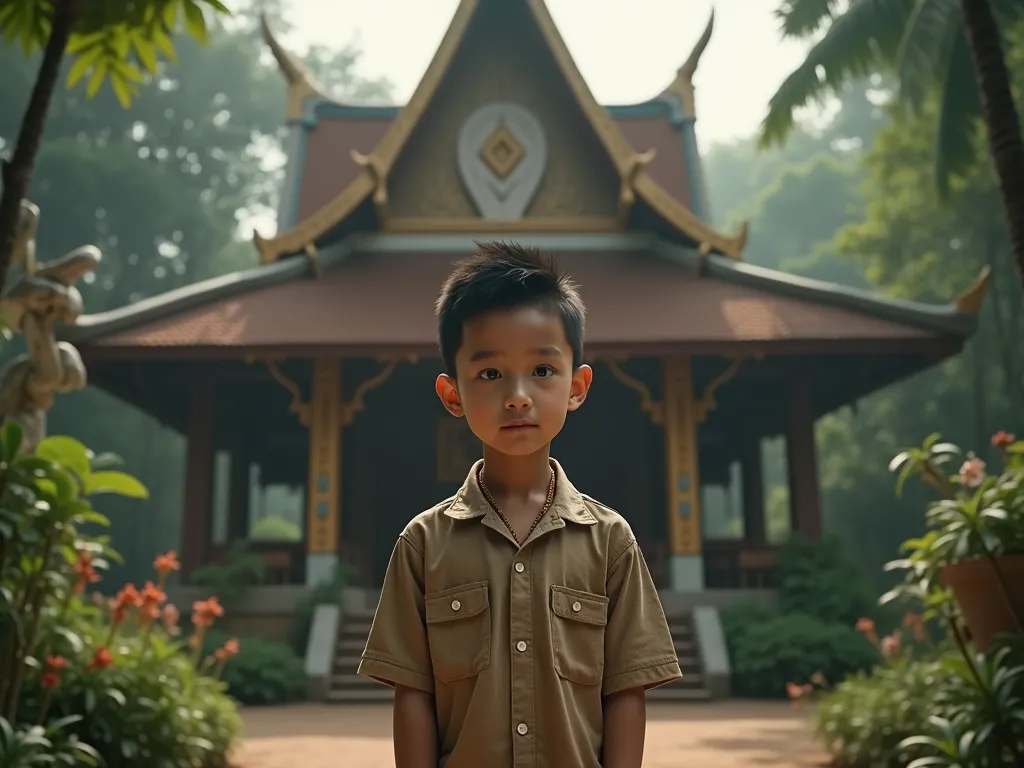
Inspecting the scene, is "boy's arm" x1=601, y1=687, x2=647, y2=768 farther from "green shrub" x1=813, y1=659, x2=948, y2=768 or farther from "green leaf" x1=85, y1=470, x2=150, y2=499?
"green shrub" x1=813, y1=659, x2=948, y2=768

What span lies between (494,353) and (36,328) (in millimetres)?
4581

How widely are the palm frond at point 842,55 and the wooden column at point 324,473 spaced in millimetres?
5665

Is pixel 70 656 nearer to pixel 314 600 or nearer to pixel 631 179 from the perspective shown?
pixel 314 600

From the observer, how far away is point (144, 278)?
3116cm

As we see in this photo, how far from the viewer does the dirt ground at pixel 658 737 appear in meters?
5.58

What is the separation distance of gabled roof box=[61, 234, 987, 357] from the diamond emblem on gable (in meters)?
1.01

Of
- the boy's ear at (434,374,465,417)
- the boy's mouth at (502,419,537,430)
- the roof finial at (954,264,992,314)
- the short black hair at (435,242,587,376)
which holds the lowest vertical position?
the boy's mouth at (502,419,537,430)

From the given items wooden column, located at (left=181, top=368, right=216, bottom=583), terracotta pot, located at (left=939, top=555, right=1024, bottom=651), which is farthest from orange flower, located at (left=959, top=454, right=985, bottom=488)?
wooden column, located at (left=181, top=368, right=216, bottom=583)

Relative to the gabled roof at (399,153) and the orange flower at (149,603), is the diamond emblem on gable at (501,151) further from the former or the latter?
the orange flower at (149,603)

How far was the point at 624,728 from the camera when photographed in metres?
1.86

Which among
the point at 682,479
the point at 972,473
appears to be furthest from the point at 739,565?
the point at 972,473

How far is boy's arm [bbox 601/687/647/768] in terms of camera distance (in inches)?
71.9

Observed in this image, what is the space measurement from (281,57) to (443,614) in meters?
13.8

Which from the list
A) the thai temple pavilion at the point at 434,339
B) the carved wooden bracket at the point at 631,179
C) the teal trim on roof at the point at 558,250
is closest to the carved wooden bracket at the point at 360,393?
the thai temple pavilion at the point at 434,339
